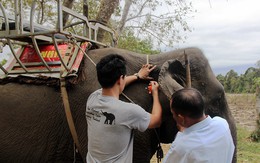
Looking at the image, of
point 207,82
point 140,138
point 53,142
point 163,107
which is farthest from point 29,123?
point 207,82

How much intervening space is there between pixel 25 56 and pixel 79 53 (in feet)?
2.21

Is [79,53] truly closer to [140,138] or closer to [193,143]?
[140,138]

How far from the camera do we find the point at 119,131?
7.79 feet

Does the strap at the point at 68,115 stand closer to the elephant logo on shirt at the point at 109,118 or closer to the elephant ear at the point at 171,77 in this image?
the elephant logo on shirt at the point at 109,118

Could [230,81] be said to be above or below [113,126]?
below

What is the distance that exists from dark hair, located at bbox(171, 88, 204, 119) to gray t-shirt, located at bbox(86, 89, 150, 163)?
0.45m

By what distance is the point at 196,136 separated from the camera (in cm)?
193

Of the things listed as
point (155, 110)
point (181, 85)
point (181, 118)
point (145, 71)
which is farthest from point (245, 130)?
point (181, 118)

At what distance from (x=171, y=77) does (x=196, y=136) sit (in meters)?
0.95

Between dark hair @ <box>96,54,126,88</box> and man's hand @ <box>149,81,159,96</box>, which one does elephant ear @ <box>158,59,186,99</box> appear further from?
dark hair @ <box>96,54,126,88</box>

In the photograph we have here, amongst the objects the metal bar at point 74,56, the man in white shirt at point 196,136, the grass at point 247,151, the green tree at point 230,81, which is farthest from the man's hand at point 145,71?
the green tree at point 230,81

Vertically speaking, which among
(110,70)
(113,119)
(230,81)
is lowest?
(230,81)

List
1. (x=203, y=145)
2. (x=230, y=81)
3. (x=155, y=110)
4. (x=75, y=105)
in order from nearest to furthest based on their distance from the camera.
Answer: (x=203, y=145), (x=155, y=110), (x=75, y=105), (x=230, y=81)

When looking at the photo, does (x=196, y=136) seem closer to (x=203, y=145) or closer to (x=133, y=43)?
(x=203, y=145)
